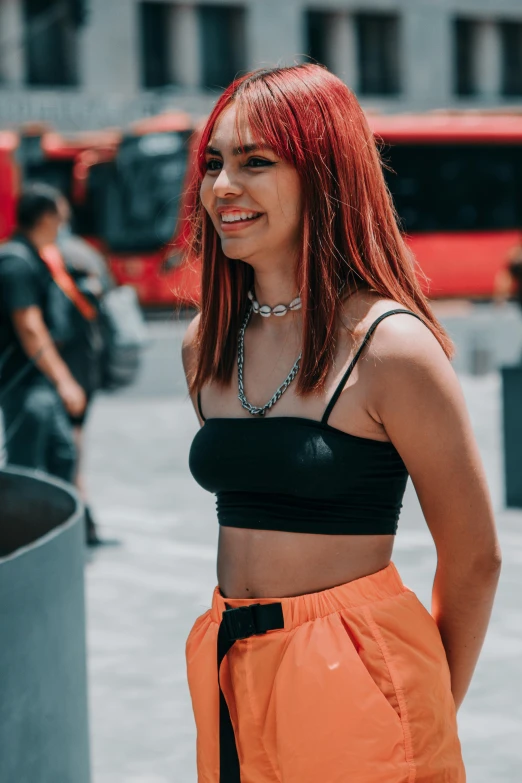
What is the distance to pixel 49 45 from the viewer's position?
29719 mm

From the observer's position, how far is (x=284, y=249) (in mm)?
2117

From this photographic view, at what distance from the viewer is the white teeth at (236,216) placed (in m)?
2.07

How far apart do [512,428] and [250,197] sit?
5.61m

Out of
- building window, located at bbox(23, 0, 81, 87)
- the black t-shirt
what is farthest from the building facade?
the black t-shirt

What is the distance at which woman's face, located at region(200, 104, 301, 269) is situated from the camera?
6.65 feet

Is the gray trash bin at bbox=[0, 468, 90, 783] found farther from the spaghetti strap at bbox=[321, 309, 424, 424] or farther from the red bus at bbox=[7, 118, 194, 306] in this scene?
the red bus at bbox=[7, 118, 194, 306]

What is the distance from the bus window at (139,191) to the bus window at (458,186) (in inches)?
156

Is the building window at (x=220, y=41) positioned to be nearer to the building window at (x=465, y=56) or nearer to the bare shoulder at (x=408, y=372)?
the building window at (x=465, y=56)

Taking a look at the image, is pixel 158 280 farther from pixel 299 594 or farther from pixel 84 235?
pixel 299 594

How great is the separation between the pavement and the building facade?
19.7 m

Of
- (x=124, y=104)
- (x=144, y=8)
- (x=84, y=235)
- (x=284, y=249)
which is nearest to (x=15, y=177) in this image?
(x=84, y=235)

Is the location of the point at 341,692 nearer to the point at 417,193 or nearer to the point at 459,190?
the point at 417,193

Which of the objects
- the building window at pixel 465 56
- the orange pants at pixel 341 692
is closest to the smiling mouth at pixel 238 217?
the orange pants at pixel 341 692

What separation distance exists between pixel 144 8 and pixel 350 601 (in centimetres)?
A: 3062
